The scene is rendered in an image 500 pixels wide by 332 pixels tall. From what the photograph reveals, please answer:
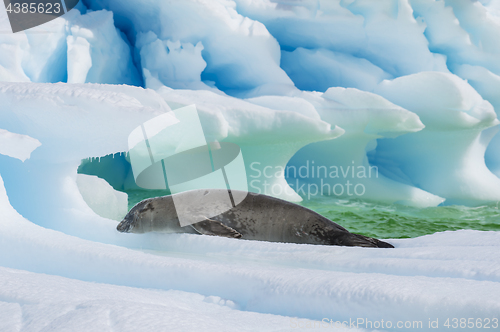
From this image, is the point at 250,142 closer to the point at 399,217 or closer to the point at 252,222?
the point at 399,217

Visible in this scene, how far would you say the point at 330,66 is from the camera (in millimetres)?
6441

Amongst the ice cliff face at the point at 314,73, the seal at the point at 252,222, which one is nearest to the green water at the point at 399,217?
the ice cliff face at the point at 314,73

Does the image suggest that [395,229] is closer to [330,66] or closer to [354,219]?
[354,219]

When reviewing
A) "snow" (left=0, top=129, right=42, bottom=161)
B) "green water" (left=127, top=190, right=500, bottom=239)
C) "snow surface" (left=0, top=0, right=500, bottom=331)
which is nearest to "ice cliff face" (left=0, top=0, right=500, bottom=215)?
"snow surface" (left=0, top=0, right=500, bottom=331)

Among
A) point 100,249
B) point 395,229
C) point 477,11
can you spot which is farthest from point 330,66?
point 100,249

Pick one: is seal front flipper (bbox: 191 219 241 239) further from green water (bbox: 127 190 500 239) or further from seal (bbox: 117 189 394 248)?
green water (bbox: 127 190 500 239)

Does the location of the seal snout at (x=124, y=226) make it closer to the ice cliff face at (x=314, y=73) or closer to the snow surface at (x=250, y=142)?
the snow surface at (x=250, y=142)

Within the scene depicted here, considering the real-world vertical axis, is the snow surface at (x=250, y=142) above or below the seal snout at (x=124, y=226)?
above

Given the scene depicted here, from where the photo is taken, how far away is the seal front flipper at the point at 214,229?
1.97 metres

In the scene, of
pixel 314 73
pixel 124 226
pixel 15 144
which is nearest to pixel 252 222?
pixel 124 226

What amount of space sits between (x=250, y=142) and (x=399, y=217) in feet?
7.58

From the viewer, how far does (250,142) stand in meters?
5.40

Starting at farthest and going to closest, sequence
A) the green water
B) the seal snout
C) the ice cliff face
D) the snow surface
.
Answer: the ice cliff face, the green water, the seal snout, the snow surface

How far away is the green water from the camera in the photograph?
165 inches
